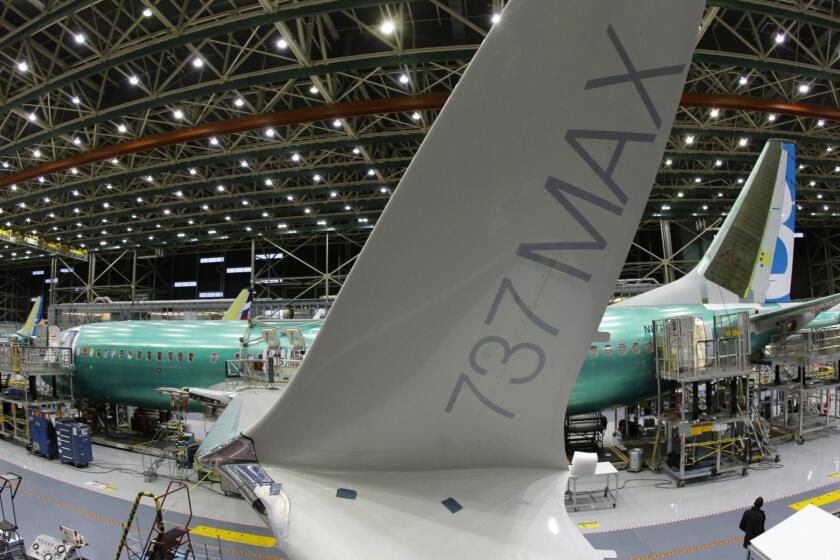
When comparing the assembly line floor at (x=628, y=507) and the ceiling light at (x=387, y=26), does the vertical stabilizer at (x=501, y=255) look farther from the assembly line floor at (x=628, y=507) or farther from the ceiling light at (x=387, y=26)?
the ceiling light at (x=387, y=26)

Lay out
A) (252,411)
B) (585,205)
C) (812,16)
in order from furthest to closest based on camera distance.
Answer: (812,16), (252,411), (585,205)

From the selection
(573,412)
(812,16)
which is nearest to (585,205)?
(573,412)

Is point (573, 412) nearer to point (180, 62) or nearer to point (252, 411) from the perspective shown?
point (252, 411)

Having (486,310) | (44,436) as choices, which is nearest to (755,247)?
(486,310)

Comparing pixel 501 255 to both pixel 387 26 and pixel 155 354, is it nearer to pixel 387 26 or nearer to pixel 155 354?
pixel 387 26

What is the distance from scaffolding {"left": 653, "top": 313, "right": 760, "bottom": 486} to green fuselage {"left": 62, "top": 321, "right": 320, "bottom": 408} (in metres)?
10.0

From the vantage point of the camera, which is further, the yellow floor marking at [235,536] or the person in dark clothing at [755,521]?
the yellow floor marking at [235,536]

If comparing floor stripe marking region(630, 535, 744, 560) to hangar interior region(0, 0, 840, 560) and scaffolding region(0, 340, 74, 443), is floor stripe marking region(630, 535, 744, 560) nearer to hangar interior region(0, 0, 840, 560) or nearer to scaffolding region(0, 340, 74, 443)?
hangar interior region(0, 0, 840, 560)

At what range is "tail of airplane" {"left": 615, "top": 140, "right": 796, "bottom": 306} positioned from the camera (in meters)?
13.6

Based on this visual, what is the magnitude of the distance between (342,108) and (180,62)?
5.88 metres

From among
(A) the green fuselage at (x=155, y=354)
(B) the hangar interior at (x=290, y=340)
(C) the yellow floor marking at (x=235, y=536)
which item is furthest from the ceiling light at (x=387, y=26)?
(C) the yellow floor marking at (x=235, y=536)

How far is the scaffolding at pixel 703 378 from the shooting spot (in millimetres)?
10781

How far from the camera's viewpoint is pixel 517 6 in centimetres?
180

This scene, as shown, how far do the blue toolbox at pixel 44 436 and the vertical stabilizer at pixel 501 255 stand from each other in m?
15.7
